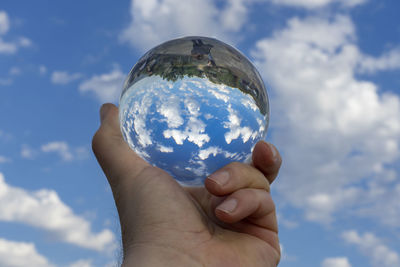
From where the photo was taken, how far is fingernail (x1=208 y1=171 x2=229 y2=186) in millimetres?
2672

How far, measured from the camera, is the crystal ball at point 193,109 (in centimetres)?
272

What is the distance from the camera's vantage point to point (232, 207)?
104 inches

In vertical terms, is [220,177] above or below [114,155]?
below

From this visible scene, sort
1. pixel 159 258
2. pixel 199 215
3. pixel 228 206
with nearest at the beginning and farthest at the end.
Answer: pixel 228 206 < pixel 159 258 < pixel 199 215

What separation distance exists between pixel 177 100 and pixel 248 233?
1.33 meters

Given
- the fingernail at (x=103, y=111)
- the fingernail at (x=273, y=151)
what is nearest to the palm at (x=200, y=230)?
the fingernail at (x=273, y=151)

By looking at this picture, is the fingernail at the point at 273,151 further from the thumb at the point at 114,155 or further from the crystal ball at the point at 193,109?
the thumb at the point at 114,155

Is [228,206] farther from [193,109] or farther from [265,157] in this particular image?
[193,109]

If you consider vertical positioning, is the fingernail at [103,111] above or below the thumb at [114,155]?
above

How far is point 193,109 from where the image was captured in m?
2.71

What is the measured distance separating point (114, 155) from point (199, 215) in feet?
3.37

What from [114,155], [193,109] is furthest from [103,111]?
[193,109]

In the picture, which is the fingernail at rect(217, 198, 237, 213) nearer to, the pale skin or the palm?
the pale skin

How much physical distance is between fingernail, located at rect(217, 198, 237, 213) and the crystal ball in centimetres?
37
